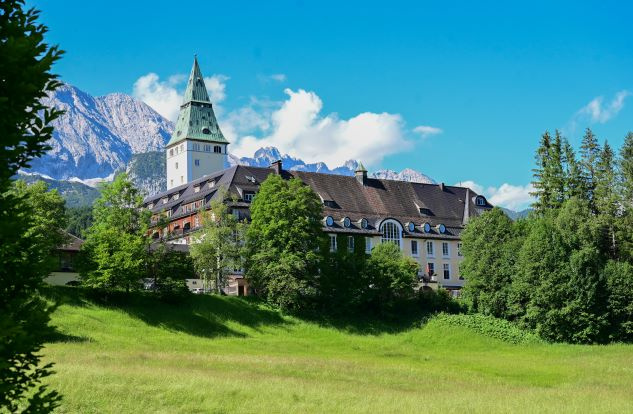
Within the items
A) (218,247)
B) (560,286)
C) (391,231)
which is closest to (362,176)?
(391,231)

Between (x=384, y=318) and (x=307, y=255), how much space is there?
30.8ft

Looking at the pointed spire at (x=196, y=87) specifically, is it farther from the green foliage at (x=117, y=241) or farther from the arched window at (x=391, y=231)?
the green foliage at (x=117, y=241)

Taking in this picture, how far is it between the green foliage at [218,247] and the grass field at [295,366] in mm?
4893

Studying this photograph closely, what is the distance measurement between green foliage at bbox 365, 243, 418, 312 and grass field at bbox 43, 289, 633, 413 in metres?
3.69

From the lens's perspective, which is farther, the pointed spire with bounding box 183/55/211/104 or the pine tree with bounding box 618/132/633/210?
the pointed spire with bounding box 183/55/211/104

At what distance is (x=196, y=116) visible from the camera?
501 ft

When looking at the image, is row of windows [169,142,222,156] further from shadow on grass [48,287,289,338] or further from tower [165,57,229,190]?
shadow on grass [48,287,289,338]

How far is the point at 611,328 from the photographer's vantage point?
68.9m

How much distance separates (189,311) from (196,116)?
302 feet

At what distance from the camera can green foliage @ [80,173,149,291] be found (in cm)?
6266

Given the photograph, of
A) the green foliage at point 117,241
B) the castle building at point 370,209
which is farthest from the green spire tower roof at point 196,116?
the green foliage at point 117,241

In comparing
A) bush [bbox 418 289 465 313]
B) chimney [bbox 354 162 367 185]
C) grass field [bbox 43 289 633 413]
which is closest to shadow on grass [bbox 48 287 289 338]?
grass field [bbox 43 289 633 413]

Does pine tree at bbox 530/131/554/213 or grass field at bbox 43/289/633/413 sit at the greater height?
pine tree at bbox 530/131/554/213

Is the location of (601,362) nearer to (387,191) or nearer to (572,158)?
(572,158)
